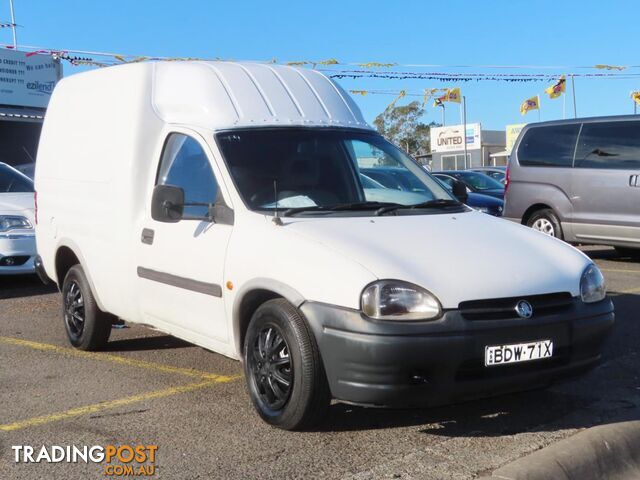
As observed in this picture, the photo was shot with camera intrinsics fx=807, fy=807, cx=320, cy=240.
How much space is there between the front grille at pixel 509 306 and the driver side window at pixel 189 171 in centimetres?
181

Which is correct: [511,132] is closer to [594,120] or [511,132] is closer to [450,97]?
[450,97]

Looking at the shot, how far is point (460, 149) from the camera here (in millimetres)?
59656

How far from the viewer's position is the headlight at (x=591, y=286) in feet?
14.5

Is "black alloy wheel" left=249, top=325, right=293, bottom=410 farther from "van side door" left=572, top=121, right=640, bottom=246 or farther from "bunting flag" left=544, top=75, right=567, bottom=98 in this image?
"bunting flag" left=544, top=75, right=567, bottom=98

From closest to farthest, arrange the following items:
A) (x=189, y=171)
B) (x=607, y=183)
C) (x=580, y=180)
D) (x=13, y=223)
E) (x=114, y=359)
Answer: (x=189, y=171), (x=114, y=359), (x=13, y=223), (x=607, y=183), (x=580, y=180)

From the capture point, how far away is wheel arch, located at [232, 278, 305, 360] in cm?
417

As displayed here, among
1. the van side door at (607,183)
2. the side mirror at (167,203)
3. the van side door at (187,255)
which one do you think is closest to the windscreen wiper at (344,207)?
the van side door at (187,255)

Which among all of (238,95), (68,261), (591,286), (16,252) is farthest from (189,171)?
(16,252)

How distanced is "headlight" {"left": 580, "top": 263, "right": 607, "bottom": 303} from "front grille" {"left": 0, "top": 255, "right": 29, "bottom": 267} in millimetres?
6856

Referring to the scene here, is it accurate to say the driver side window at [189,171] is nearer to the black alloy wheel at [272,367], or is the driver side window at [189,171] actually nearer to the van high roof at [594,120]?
the black alloy wheel at [272,367]

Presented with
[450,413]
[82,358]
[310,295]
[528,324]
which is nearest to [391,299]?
[310,295]

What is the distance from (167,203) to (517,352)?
2.27 metres

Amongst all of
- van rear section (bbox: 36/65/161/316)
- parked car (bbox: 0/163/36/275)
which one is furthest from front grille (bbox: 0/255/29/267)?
van rear section (bbox: 36/65/161/316)

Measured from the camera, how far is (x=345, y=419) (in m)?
4.56
